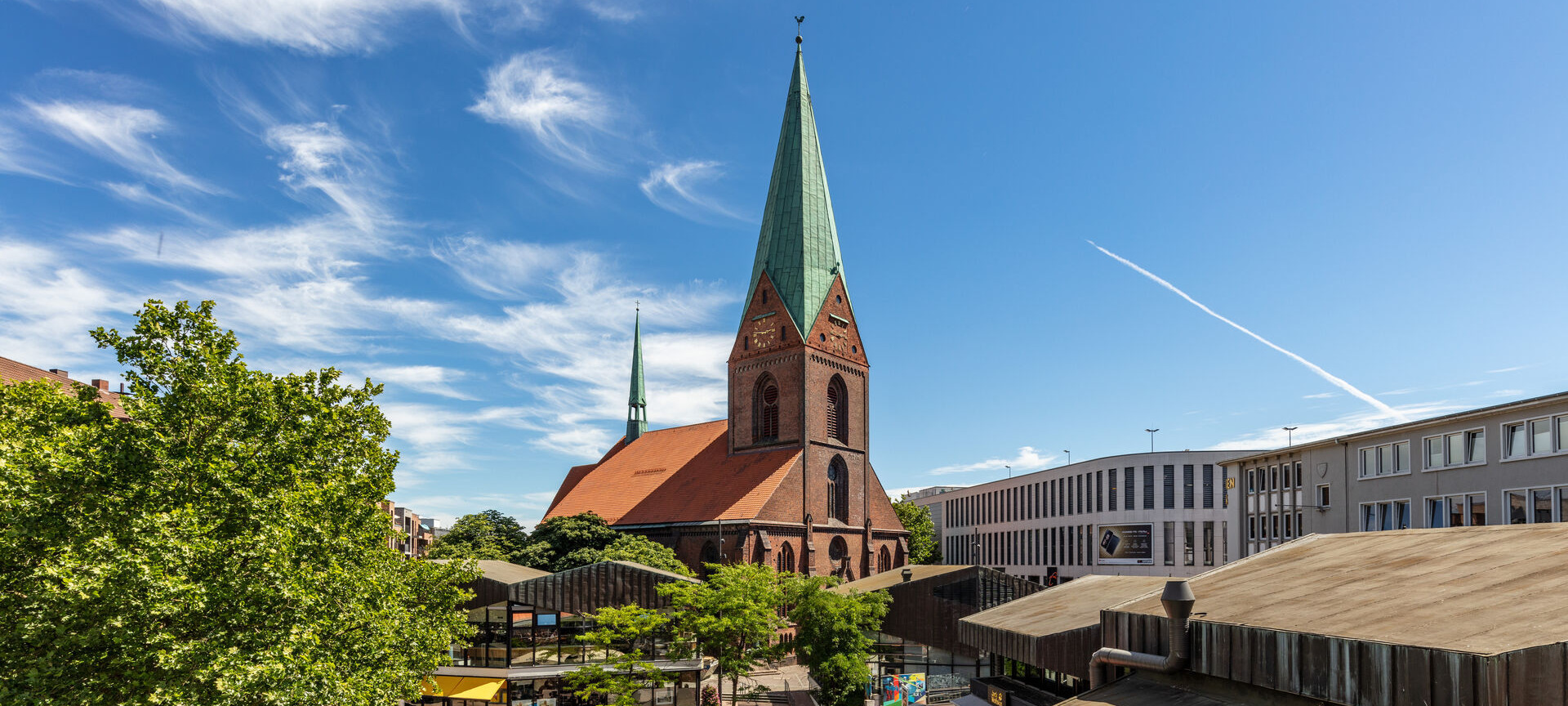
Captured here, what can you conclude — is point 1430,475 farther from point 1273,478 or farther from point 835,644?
point 835,644

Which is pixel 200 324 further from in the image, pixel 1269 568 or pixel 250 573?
pixel 1269 568

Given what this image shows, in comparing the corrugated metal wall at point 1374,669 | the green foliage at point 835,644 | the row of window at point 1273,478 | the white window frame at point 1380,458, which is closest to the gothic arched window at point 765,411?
the row of window at point 1273,478

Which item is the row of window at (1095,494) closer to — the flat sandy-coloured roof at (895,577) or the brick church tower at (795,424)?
the brick church tower at (795,424)

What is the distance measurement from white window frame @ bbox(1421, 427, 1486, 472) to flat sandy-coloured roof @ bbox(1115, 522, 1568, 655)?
22357 millimetres

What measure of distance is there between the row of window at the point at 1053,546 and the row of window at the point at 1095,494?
→ 4.92 feet

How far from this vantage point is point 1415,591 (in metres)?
9.01

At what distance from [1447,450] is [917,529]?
2373 inches

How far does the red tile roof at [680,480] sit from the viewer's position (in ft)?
180

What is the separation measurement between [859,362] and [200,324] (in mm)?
46883

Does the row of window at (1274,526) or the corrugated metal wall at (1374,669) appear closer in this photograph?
the corrugated metal wall at (1374,669)

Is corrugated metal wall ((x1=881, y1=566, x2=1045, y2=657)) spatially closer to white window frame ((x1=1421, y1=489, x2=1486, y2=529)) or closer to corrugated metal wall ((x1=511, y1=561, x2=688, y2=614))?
corrugated metal wall ((x1=511, y1=561, x2=688, y2=614))

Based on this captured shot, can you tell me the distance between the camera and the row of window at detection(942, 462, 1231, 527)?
66.1 meters

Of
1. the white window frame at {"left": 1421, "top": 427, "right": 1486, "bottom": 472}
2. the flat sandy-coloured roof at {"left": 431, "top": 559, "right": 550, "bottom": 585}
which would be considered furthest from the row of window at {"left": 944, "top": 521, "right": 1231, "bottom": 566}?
the flat sandy-coloured roof at {"left": 431, "top": 559, "right": 550, "bottom": 585}

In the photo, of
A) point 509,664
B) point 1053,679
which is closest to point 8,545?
point 509,664
